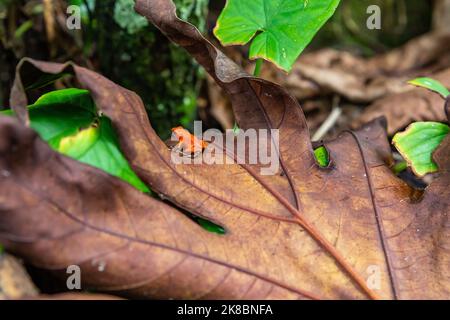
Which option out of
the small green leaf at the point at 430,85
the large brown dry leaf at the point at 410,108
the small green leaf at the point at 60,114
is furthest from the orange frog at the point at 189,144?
the large brown dry leaf at the point at 410,108

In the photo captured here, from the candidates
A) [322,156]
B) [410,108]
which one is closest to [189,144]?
[322,156]

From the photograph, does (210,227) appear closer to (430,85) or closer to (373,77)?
(430,85)

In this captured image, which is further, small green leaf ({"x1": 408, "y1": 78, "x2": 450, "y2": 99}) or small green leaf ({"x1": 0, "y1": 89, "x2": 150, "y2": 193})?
small green leaf ({"x1": 408, "y1": 78, "x2": 450, "y2": 99})

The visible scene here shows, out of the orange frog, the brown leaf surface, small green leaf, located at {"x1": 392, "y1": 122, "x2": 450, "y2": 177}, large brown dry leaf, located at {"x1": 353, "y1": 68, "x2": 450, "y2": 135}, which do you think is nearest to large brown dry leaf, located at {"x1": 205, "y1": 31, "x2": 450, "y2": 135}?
large brown dry leaf, located at {"x1": 353, "y1": 68, "x2": 450, "y2": 135}

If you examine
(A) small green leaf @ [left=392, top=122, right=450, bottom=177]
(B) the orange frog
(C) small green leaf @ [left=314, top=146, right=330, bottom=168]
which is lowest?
(C) small green leaf @ [left=314, top=146, right=330, bottom=168]

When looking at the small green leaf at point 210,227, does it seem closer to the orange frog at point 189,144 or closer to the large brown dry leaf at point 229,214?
the large brown dry leaf at point 229,214

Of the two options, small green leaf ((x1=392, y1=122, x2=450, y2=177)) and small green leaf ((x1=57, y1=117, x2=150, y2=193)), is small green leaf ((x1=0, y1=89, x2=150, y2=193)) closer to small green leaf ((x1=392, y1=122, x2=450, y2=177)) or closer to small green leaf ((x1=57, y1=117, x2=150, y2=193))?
small green leaf ((x1=57, y1=117, x2=150, y2=193))

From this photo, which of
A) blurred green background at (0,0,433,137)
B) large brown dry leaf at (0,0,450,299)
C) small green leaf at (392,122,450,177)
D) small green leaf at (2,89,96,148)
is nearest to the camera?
large brown dry leaf at (0,0,450,299)
